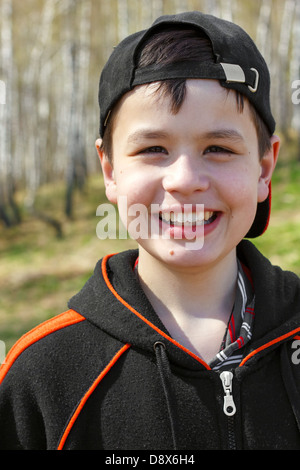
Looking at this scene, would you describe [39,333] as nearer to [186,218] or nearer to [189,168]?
[186,218]

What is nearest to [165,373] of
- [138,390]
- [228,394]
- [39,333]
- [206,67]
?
[138,390]

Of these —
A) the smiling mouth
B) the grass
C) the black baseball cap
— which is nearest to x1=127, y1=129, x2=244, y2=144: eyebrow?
the black baseball cap

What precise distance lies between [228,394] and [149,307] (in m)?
0.40

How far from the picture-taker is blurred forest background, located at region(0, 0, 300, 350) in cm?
898

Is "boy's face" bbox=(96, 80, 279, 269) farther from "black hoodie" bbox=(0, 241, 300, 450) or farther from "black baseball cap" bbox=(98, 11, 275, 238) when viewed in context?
"black hoodie" bbox=(0, 241, 300, 450)

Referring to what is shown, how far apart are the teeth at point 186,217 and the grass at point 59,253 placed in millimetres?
5166

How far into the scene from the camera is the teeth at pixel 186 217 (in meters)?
1.64

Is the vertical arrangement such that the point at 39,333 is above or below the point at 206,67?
below

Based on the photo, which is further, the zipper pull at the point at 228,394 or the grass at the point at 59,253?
the grass at the point at 59,253

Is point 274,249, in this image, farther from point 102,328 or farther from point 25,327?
point 102,328

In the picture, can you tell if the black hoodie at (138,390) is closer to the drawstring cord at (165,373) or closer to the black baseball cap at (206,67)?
the drawstring cord at (165,373)

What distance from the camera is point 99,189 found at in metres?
18.5

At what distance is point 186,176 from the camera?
155 cm

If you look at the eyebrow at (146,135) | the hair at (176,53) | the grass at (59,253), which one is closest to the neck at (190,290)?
the eyebrow at (146,135)
